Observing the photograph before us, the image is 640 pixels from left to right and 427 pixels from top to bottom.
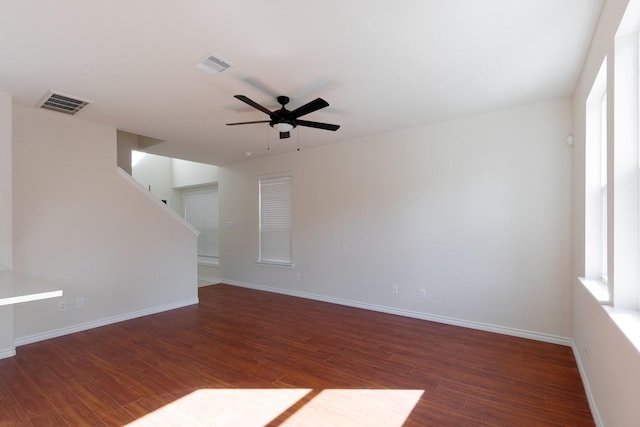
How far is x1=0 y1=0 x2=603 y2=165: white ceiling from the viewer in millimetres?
1951

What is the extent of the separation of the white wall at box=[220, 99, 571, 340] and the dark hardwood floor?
21.0 inches

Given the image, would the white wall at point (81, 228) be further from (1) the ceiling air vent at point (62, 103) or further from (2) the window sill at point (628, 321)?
(2) the window sill at point (628, 321)

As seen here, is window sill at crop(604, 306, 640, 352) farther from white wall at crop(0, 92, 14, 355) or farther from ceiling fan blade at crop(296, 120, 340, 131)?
white wall at crop(0, 92, 14, 355)

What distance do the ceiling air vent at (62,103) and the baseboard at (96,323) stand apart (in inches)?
104

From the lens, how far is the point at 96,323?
13.0 feet

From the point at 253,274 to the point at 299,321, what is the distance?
241cm

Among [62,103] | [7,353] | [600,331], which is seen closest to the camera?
[600,331]

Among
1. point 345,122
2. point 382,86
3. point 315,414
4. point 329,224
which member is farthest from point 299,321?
point 382,86

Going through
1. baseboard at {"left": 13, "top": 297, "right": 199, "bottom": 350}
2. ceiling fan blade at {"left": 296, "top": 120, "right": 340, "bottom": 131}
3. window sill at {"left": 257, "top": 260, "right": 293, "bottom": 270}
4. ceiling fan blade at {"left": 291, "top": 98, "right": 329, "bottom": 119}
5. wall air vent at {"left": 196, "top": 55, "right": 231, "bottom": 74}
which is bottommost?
baseboard at {"left": 13, "top": 297, "right": 199, "bottom": 350}

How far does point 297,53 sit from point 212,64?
0.75 meters

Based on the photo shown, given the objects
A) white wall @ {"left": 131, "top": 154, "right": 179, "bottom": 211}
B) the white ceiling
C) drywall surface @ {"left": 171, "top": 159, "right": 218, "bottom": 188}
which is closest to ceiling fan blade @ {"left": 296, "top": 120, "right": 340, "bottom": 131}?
the white ceiling

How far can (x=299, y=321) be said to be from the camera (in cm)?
420

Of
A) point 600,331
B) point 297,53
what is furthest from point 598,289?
point 297,53

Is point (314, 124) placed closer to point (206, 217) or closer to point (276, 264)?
point (276, 264)
